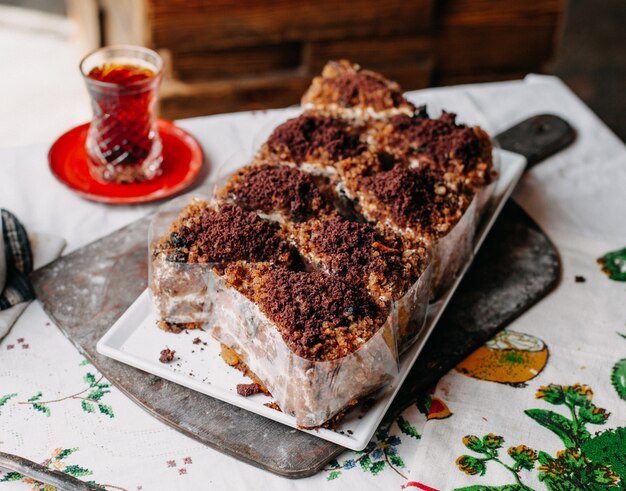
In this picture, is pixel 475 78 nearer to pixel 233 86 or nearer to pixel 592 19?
pixel 233 86

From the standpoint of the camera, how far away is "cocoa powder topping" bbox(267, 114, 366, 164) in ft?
5.46

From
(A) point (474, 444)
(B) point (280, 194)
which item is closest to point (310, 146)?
(B) point (280, 194)

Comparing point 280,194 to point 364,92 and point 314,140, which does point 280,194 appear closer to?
point 314,140

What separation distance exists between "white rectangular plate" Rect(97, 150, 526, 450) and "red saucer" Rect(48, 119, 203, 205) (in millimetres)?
401

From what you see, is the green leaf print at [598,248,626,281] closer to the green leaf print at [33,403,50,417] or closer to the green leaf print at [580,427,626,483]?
the green leaf print at [580,427,626,483]

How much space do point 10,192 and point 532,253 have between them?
1.26 m

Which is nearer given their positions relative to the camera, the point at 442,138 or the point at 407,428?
the point at 407,428

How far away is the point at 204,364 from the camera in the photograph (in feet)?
4.47

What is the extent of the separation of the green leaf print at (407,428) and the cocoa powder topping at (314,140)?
2.02ft

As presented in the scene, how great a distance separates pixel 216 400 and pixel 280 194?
437 mm

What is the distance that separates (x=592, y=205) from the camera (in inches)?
74.8

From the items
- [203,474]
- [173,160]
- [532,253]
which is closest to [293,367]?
[203,474]

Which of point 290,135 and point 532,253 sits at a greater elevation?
point 290,135

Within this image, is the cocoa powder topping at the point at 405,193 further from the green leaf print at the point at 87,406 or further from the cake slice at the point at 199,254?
the green leaf print at the point at 87,406
